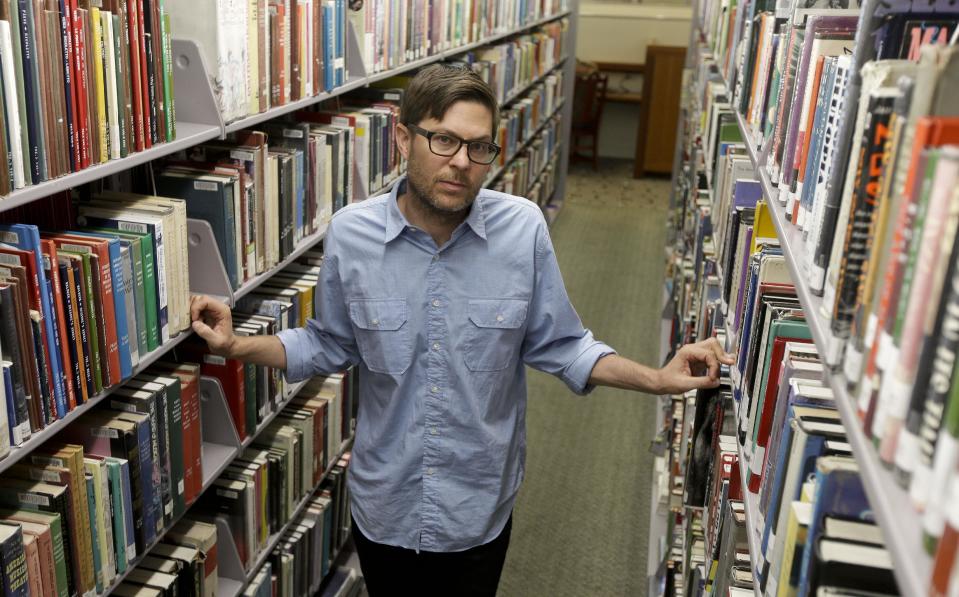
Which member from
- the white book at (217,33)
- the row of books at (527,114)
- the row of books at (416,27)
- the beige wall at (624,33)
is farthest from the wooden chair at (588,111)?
the white book at (217,33)

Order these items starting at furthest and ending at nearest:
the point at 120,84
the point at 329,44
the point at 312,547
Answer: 1. the point at 312,547
2. the point at 329,44
3. the point at 120,84

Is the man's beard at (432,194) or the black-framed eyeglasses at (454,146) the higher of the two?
the black-framed eyeglasses at (454,146)

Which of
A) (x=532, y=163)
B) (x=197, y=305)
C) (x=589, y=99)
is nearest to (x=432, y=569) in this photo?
(x=197, y=305)

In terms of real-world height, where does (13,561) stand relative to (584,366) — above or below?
below

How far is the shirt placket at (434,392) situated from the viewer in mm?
1707

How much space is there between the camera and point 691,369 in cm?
166

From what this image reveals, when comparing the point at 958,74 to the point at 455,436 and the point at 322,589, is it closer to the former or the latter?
the point at 455,436

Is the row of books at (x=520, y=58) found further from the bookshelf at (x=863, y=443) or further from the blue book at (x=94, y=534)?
the bookshelf at (x=863, y=443)

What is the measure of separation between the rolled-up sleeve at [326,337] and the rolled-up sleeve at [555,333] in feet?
1.28

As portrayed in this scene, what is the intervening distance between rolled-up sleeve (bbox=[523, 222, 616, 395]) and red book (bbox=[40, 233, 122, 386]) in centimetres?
79

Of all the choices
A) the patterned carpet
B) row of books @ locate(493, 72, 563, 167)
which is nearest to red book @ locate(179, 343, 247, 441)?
the patterned carpet

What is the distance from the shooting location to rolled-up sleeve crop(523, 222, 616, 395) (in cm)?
177

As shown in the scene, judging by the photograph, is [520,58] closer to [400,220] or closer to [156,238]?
[400,220]

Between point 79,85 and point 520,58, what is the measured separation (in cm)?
437
